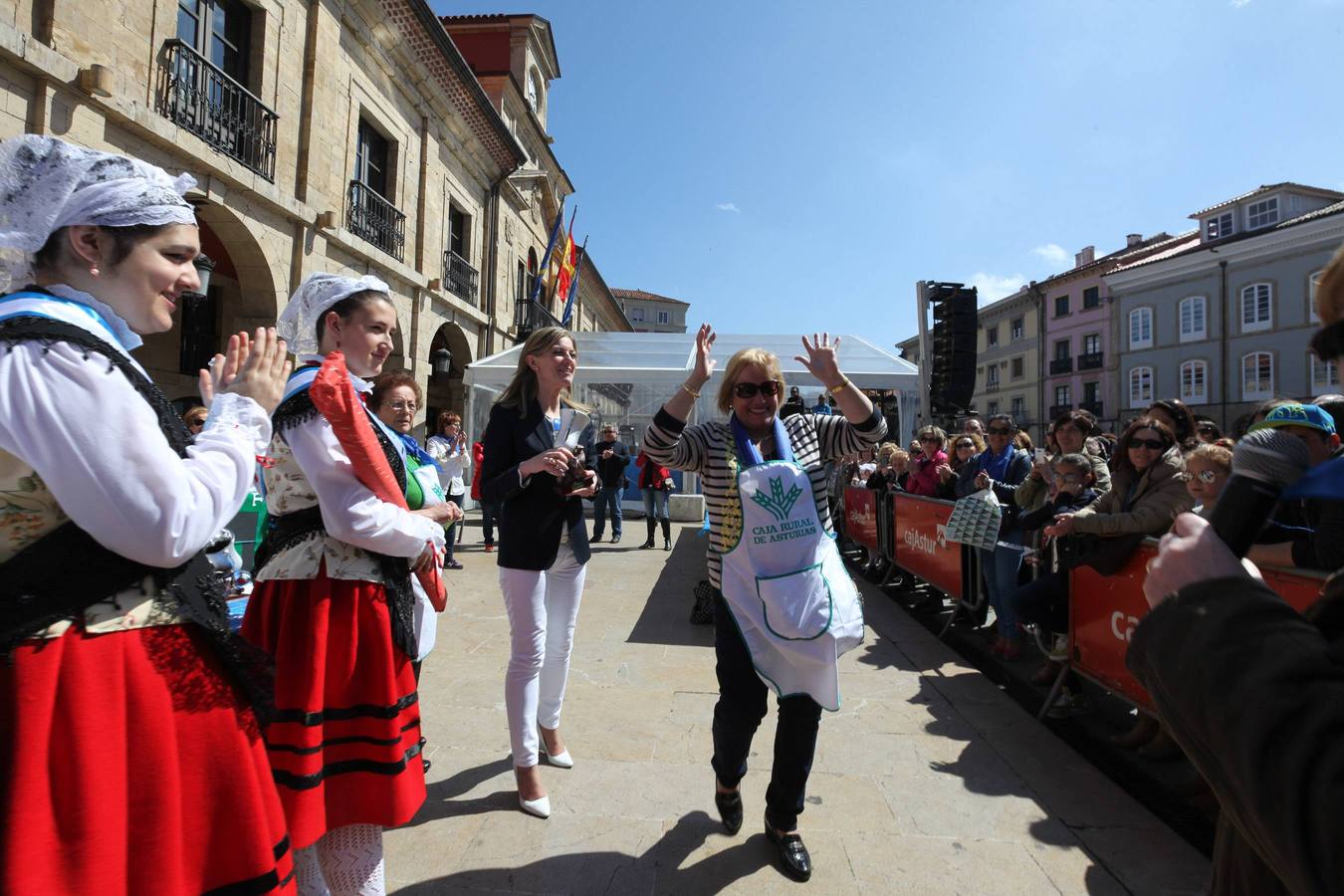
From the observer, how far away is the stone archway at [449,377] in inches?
636

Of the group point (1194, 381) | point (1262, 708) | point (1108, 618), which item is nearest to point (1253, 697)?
point (1262, 708)

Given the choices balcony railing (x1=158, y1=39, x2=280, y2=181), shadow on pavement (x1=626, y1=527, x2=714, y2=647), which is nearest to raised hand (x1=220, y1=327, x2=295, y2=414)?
shadow on pavement (x1=626, y1=527, x2=714, y2=647)

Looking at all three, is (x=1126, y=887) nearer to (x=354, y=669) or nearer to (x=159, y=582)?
(x=354, y=669)

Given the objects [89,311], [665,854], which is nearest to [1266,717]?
[89,311]

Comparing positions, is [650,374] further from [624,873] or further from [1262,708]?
[1262,708]

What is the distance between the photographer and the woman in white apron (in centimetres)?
212

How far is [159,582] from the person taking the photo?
1.08m

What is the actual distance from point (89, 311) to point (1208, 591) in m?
1.61

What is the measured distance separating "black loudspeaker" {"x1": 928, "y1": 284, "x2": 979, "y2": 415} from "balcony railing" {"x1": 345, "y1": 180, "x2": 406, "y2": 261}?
9.44 metres

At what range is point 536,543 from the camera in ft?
8.74

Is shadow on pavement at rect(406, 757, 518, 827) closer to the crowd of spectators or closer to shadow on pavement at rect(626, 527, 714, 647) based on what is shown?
shadow on pavement at rect(626, 527, 714, 647)

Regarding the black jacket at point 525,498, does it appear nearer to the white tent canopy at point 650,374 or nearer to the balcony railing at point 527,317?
the white tent canopy at point 650,374

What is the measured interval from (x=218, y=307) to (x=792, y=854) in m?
11.5

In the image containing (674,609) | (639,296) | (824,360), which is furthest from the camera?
(639,296)
